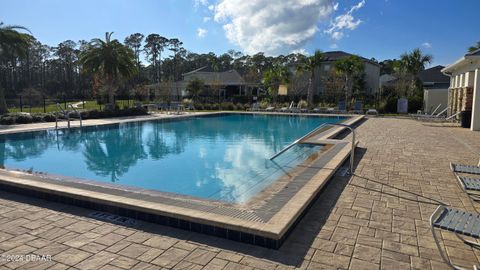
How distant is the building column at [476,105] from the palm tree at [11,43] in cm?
2400

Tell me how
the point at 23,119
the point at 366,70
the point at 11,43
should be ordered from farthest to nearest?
the point at 366,70 → the point at 11,43 → the point at 23,119

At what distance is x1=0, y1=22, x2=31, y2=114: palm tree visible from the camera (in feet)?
63.8

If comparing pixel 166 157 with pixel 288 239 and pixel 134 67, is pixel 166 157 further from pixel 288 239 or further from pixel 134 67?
pixel 134 67

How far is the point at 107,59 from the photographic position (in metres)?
21.2

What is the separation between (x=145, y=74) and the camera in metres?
65.6

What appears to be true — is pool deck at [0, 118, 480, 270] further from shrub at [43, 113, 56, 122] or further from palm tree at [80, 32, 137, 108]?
palm tree at [80, 32, 137, 108]

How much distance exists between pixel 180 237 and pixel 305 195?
5.95 ft

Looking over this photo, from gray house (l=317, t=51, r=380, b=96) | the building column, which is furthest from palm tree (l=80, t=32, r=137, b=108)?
gray house (l=317, t=51, r=380, b=96)

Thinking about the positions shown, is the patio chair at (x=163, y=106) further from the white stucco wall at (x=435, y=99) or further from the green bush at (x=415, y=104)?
the white stucco wall at (x=435, y=99)

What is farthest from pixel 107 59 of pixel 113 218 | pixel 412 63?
pixel 412 63

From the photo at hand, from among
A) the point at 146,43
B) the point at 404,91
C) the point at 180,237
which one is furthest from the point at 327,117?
the point at 146,43

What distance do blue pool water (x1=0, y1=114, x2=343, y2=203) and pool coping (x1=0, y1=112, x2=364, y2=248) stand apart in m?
1.60

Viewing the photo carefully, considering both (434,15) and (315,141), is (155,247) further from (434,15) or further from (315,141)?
(434,15)

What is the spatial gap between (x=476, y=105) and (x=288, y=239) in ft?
44.4
